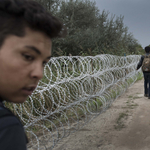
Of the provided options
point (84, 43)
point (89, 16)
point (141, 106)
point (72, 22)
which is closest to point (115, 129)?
point (141, 106)

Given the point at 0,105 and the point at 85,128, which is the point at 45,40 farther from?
the point at 85,128

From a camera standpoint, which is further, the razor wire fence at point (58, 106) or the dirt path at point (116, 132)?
the dirt path at point (116, 132)

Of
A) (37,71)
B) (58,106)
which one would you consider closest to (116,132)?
(58,106)

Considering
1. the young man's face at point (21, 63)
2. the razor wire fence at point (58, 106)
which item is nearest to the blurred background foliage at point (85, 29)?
the razor wire fence at point (58, 106)

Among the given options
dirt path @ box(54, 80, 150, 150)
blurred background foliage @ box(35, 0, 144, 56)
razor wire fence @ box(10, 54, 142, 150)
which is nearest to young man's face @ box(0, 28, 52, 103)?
razor wire fence @ box(10, 54, 142, 150)

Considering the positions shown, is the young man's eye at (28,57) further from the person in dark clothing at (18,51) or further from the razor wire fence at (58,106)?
the razor wire fence at (58,106)

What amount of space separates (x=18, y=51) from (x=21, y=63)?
4cm

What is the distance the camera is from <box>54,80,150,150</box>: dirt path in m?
3.70

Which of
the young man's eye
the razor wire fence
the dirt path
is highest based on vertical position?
the young man's eye

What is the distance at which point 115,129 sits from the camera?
4.47 metres

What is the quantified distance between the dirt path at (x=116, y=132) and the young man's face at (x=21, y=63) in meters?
3.16

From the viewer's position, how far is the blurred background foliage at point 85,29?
12788 millimetres

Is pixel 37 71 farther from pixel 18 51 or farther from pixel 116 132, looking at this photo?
pixel 116 132

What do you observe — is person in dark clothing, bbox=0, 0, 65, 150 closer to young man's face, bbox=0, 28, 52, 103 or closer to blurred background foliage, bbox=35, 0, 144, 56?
young man's face, bbox=0, 28, 52, 103
